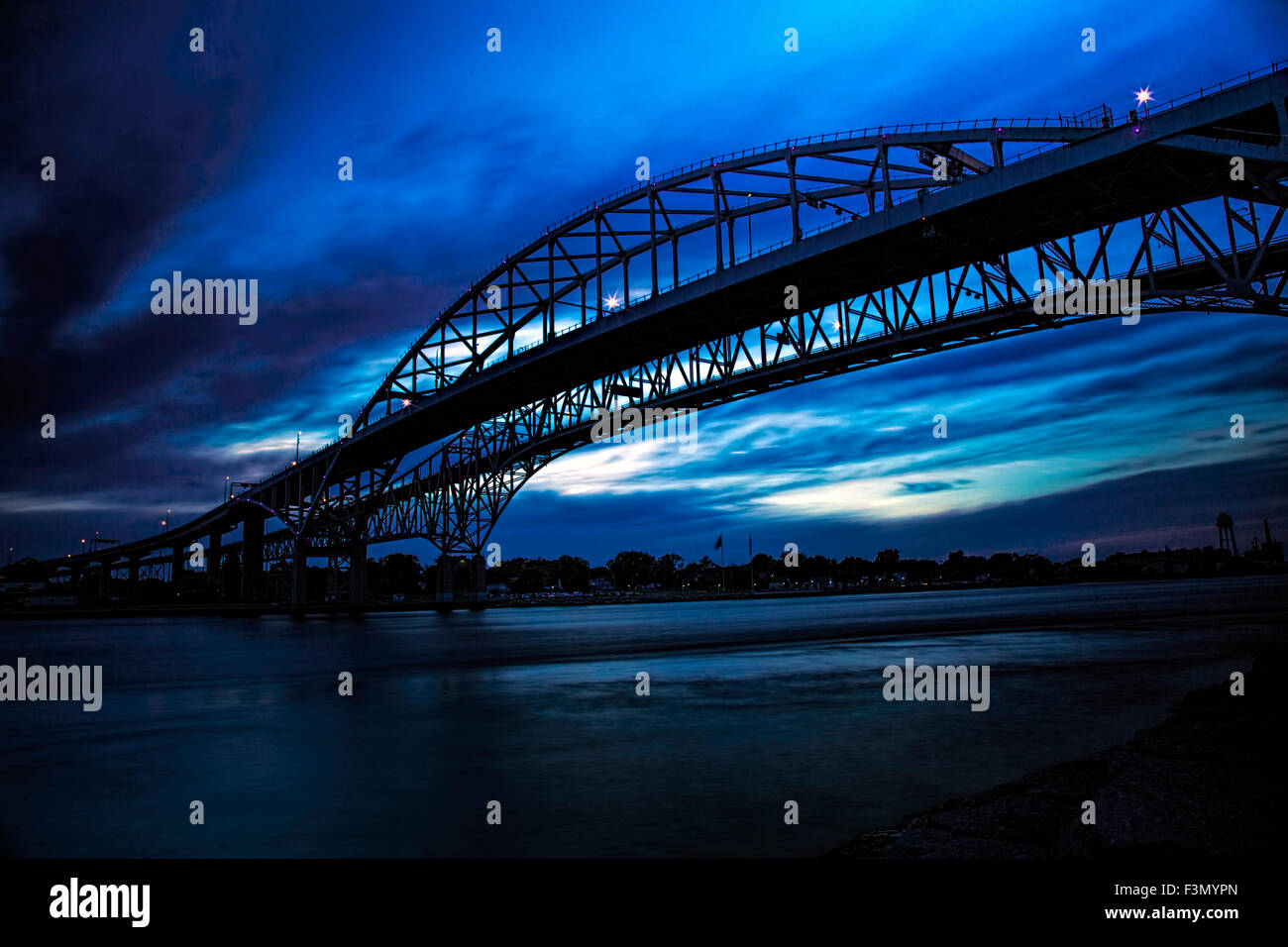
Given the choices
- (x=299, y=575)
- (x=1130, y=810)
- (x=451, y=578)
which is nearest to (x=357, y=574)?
(x=299, y=575)

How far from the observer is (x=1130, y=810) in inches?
244

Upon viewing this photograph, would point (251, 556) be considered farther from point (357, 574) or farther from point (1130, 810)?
point (1130, 810)

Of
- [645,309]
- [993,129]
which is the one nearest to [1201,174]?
[993,129]

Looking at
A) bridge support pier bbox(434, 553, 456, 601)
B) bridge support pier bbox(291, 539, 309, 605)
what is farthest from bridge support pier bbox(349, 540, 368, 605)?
bridge support pier bbox(434, 553, 456, 601)

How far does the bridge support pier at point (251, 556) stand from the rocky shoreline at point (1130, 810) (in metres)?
115

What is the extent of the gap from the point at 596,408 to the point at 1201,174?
38164 mm

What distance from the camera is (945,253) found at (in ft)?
119

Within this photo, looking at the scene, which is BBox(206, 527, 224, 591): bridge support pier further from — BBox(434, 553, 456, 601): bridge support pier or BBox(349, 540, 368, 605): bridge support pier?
BBox(434, 553, 456, 601): bridge support pier

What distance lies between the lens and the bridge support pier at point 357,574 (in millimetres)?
95438

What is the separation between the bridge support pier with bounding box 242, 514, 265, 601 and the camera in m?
110

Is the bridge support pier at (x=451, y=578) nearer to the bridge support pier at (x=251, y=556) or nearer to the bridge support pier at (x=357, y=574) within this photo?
the bridge support pier at (x=357, y=574)

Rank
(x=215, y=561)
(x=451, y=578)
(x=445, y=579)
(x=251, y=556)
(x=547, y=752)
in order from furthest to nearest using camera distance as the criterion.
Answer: (x=215, y=561)
(x=251, y=556)
(x=451, y=578)
(x=445, y=579)
(x=547, y=752)

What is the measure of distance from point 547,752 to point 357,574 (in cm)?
9259

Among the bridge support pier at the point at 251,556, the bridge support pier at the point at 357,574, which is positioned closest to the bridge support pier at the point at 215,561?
the bridge support pier at the point at 251,556
